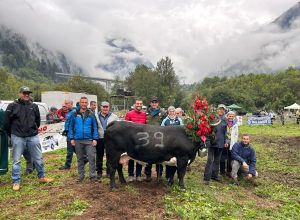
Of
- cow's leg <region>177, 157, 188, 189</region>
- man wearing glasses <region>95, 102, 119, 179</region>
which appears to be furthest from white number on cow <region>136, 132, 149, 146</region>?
man wearing glasses <region>95, 102, 119, 179</region>

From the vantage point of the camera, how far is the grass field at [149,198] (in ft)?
20.7

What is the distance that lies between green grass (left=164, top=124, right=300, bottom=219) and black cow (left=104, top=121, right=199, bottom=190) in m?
0.79

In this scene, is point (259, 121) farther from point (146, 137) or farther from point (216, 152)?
point (146, 137)

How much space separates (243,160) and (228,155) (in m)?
0.64

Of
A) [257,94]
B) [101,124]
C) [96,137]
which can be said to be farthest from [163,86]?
[96,137]

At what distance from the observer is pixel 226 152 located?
1033 centimetres

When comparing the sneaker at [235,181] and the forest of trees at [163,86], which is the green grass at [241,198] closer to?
the sneaker at [235,181]

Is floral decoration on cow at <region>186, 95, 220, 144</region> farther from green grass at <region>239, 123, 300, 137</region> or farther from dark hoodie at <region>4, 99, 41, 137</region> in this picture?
green grass at <region>239, 123, 300, 137</region>

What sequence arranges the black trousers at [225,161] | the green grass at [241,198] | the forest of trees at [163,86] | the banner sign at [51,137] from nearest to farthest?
the green grass at [241,198] → the black trousers at [225,161] → the banner sign at [51,137] → the forest of trees at [163,86]

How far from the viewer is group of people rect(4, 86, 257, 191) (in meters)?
8.35

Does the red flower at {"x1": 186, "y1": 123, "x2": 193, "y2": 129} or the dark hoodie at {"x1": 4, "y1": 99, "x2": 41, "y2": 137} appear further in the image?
the dark hoodie at {"x1": 4, "y1": 99, "x2": 41, "y2": 137}

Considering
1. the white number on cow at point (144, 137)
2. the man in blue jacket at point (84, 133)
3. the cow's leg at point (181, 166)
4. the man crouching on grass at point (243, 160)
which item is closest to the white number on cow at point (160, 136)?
the white number on cow at point (144, 137)

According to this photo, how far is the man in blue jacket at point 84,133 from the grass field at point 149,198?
533 mm

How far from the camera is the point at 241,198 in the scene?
8.18 metres
